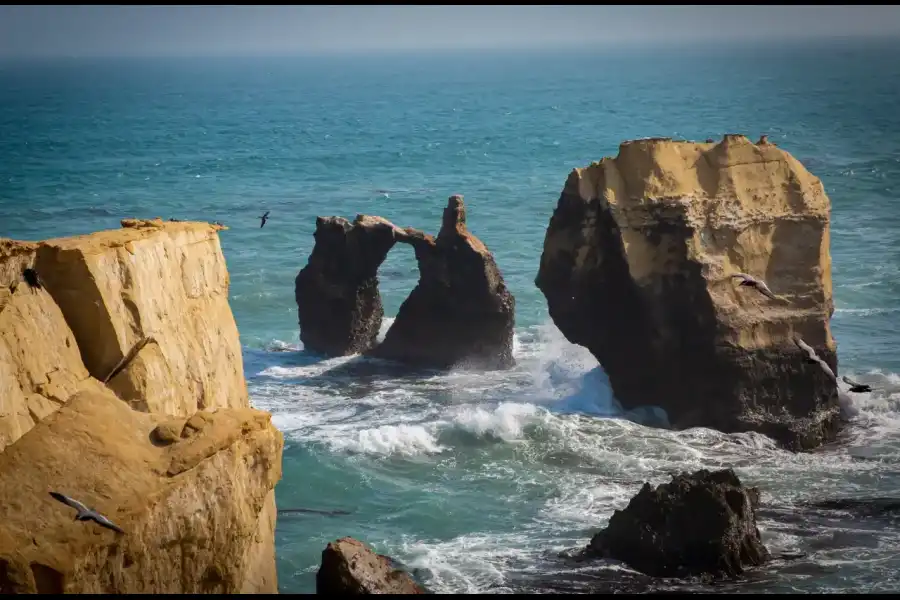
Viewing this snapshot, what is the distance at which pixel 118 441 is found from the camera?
61.8 ft

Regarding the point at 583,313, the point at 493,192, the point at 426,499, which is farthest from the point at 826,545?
the point at 493,192

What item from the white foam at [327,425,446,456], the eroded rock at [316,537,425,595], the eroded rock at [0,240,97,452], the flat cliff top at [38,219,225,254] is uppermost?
the flat cliff top at [38,219,225,254]

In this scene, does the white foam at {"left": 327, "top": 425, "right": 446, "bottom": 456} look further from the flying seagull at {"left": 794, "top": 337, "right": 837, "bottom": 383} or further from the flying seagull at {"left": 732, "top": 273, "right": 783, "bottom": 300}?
the flying seagull at {"left": 794, "top": 337, "right": 837, "bottom": 383}

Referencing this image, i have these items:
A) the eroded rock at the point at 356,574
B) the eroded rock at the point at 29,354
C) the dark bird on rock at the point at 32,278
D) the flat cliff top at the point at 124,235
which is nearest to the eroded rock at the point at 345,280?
the flat cliff top at the point at 124,235

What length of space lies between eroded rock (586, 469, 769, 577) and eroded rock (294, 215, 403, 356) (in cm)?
1904

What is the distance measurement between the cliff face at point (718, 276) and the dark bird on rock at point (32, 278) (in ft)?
65.9

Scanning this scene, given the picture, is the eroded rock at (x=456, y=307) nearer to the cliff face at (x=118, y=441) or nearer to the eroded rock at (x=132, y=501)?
the cliff face at (x=118, y=441)

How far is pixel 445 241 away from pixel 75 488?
26.9 meters

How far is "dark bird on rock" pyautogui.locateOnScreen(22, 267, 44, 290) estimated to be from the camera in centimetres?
1938

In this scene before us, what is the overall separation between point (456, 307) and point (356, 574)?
2270 cm

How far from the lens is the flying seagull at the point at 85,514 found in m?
17.2

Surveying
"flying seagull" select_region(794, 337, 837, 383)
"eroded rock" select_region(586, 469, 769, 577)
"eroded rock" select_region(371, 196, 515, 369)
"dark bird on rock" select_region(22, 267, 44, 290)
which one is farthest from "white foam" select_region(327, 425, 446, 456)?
"dark bird on rock" select_region(22, 267, 44, 290)

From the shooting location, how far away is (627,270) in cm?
3712

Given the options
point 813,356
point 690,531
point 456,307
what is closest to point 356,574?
point 690,531
